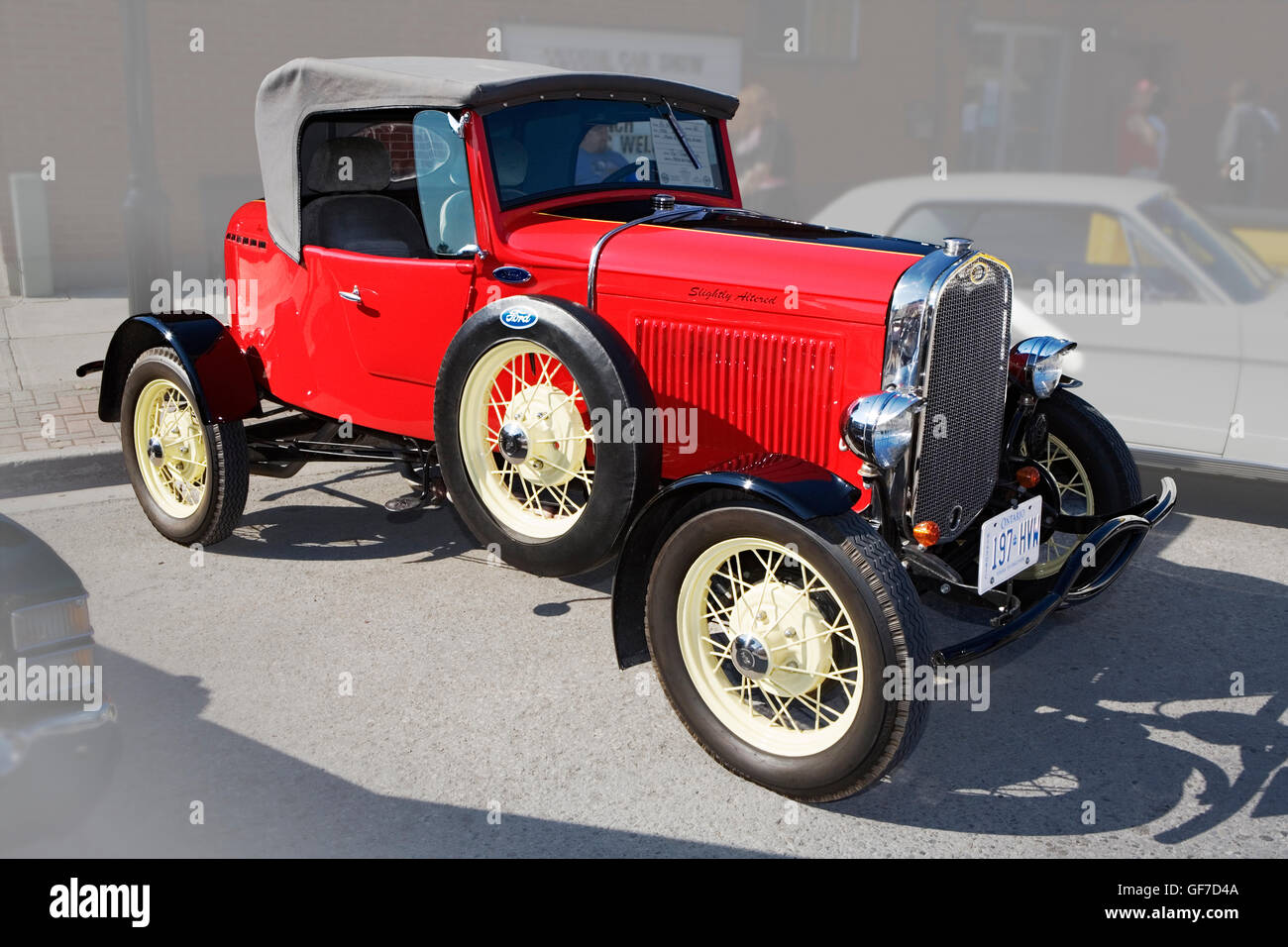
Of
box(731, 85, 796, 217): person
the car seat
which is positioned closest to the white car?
the car seat

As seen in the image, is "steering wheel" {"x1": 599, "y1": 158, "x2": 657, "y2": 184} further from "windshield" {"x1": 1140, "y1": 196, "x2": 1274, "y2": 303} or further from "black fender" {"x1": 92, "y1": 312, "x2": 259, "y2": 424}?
"windshield" {"x1": 1140, "y1": 196, "x2": 1274, "y2": 303}

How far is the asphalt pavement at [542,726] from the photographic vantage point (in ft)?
11.1

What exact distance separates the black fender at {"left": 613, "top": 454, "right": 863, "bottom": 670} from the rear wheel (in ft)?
7.51

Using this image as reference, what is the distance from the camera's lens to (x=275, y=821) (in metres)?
3.42

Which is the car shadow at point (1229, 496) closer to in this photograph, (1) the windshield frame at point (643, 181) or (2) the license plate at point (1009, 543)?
(2) the license plate at point (1009, 543)

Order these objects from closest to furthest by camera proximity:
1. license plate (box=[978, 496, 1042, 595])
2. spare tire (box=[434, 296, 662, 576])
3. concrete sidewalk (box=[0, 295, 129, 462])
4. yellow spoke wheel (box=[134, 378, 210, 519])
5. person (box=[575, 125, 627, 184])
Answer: license plate (box=[978, 496, 1042, 595]), spare tire (box=[434, 296, 662, 576]), person (box=[575, 125, 627, 184]), yellow spoke wheel (box=[134, 378, 210, 519]), concrete sidewalk (box=[0, 295, 129, 462])

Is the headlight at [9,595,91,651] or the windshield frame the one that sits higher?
the windshield frame

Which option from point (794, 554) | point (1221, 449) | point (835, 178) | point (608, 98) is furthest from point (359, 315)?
point (835, 178)

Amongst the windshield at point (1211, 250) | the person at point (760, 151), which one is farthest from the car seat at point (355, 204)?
the person at point (760, 151)

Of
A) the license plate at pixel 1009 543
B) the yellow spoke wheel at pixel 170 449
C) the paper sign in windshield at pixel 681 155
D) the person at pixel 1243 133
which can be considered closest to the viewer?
the license plate at pixel 1009 543

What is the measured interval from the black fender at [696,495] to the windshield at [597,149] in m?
→ 1.58

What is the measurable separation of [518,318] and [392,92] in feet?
4.12

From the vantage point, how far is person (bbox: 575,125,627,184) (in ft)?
16.1

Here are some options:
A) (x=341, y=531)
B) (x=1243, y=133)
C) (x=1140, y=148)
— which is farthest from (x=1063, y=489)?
(x=1243, y=133)
